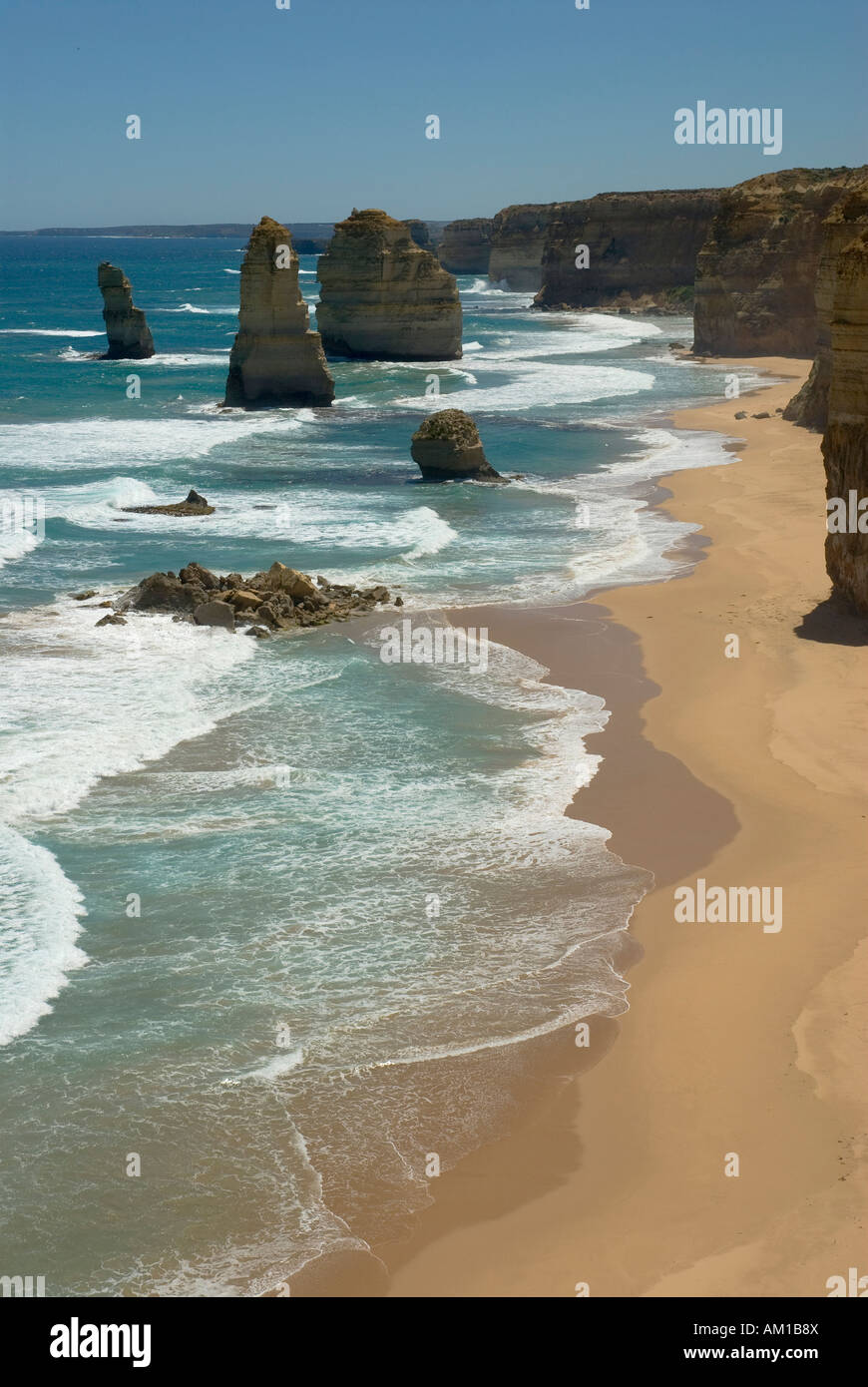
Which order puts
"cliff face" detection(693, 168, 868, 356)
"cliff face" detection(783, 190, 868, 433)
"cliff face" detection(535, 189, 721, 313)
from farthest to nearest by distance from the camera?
"cliff face" detection(535, 189, 721, 313) < "cliff face" detection(693, 168, 868, 356) < "cliff face" detection(783, 190, 868, 433)

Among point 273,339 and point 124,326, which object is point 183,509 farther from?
point 124,326

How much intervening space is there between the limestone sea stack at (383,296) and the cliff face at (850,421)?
133 feet

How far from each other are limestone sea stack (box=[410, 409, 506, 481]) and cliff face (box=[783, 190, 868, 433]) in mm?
7752

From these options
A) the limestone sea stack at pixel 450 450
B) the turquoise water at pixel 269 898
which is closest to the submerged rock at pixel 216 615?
the turquoise water at pixel 269 898

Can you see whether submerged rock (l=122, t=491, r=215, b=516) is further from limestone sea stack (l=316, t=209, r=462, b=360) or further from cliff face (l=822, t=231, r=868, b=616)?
limestone sea stack (l=316, t=209, r=462, b=360)

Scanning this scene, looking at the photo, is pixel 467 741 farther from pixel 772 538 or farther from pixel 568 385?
pixel 568 385

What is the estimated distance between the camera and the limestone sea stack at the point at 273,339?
41375mm

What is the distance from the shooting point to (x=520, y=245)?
121 m

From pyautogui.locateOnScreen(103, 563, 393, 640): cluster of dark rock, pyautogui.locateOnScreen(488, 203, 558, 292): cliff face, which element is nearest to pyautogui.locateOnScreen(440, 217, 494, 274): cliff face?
pyautogui.locateOnScreen(488, 203, 558, 292): cliff face

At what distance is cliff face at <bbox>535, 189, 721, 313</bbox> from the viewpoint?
3642 inches

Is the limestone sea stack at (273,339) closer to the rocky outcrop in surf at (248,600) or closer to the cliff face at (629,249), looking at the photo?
the rocky outcrop in surf at (248,600)

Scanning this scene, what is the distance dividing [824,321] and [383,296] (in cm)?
2601
